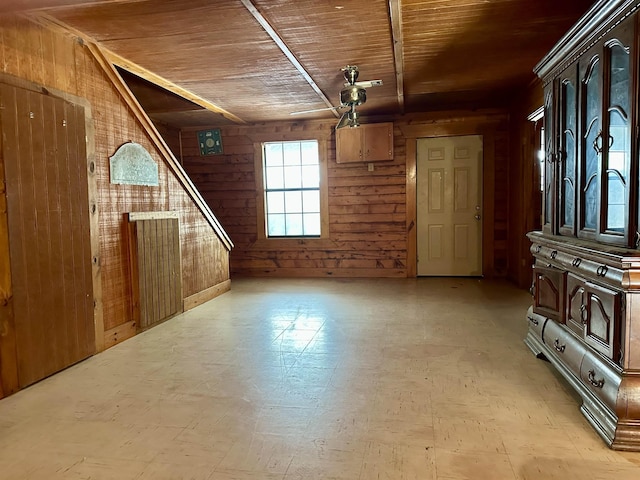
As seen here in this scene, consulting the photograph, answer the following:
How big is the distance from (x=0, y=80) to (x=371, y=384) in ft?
9.38

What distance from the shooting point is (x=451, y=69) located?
13.5ft

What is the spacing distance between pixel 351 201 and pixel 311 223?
0.76 meters

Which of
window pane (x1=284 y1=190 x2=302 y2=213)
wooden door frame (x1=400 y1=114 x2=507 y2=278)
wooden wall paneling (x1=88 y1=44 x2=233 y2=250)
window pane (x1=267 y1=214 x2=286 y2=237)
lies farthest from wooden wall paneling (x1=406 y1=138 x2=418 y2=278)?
wooden wall paneling (x1=88 y1=44 x2=233 y2=250)

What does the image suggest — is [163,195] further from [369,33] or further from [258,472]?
[258,472]

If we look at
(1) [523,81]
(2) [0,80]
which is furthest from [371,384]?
(1) [523,81]

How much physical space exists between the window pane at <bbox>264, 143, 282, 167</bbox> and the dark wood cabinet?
14.5ft

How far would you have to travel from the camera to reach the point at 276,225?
666 centimetres

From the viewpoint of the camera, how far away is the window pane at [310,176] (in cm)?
646

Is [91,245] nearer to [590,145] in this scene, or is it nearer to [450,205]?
[590,145]

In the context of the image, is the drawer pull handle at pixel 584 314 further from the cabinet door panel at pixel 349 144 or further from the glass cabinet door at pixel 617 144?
the cabinet door panel at pixel 349 144

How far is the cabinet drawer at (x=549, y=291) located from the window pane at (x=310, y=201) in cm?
398

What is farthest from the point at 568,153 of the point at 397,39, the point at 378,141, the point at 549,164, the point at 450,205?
the point at 378,141

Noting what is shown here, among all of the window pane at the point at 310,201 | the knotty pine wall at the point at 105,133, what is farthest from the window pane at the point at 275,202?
the knotty pine wall at the point at 105,133

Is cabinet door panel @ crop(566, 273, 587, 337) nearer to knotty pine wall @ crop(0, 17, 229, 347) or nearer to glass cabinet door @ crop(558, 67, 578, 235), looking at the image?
glass cabinet door @ crop(558, 67, 578, 235)
